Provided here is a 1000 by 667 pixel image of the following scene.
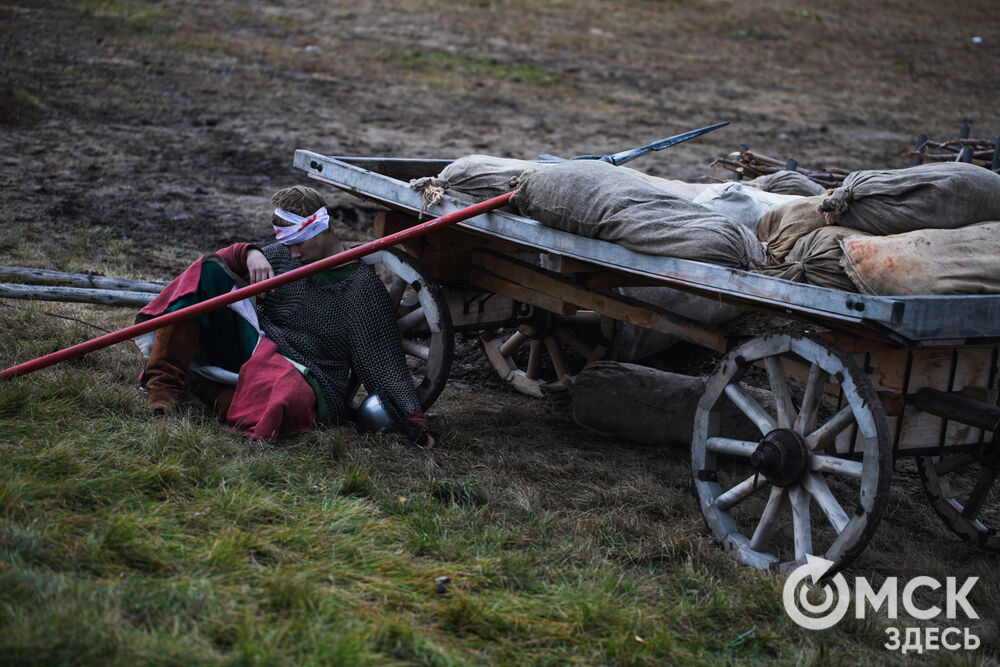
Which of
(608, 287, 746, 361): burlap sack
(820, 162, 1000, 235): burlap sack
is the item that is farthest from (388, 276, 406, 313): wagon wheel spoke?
(820, 162, 1000, 235): burlap sack

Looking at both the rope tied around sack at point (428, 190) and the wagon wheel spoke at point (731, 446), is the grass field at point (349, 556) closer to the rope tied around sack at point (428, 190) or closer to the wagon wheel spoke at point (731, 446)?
the wagon wheel spoke at point (731, 446)

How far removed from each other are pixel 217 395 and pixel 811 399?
2.29 metres

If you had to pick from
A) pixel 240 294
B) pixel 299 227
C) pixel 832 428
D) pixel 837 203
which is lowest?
pixel 832 428

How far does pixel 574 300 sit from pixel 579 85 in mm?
9480

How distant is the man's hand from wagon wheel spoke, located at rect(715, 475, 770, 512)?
1939mm

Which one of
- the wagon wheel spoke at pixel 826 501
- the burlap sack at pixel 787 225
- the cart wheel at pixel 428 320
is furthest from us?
the cart wheel at pixel 428 320

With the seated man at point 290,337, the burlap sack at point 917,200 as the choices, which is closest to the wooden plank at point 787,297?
the burlap sack at point 917,200

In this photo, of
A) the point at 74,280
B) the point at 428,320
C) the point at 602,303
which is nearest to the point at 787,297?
the point at 602,303

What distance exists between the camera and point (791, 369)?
10.3ft

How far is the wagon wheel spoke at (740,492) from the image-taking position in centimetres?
307

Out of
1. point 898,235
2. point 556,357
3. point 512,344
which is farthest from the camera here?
point 512,344

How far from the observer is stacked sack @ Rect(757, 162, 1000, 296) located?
276cm

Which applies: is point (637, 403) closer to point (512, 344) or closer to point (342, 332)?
point (512, 344)

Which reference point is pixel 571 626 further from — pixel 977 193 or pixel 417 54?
pixel 417 54
